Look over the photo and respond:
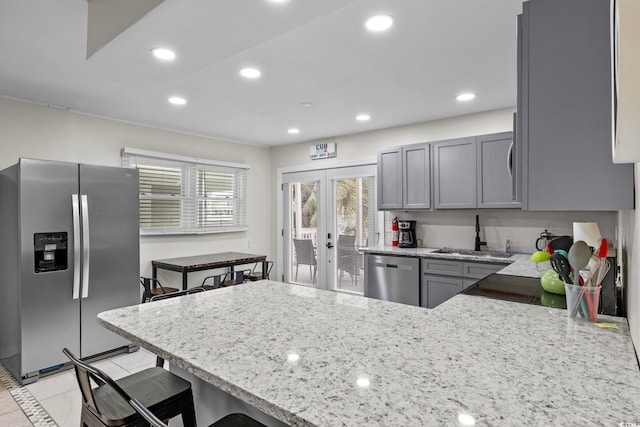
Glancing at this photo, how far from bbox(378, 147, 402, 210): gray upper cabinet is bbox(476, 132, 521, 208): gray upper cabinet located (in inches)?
36.7

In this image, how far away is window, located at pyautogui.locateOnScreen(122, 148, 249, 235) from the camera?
14.9 feet

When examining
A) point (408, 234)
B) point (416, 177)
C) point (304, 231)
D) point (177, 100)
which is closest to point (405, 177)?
point (416, 177)

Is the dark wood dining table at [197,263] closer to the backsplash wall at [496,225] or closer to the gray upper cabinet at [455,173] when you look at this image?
Answer: the backsplash wall at [496,225]

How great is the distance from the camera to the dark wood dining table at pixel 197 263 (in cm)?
414

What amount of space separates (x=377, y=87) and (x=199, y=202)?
3.07 m

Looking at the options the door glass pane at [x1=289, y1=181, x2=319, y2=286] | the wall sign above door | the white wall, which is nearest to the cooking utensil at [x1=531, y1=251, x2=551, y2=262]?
the wall sign above door

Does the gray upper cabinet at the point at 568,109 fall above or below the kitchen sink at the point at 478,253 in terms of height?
above

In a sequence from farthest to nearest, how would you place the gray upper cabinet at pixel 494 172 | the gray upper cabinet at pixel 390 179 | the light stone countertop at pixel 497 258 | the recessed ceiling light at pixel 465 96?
the gray upper cabinet at pixel 390 179 → the gray upper cabinet at pixel 494 172 → the recessed ceiling light at pixel 465 96 → the light stone countertop at pixel 497 258

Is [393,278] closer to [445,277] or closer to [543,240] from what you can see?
[445,277]

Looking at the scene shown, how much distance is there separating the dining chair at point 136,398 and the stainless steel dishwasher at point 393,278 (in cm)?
300

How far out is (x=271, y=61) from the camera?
2760 millimetres

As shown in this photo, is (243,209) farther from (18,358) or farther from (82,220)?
(18,358)

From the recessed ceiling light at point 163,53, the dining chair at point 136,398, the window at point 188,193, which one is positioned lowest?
the dining chair at point 136,398

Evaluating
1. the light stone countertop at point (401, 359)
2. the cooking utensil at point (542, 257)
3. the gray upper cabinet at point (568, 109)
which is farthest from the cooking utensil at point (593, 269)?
the cooking utensil at point (542, 257)
